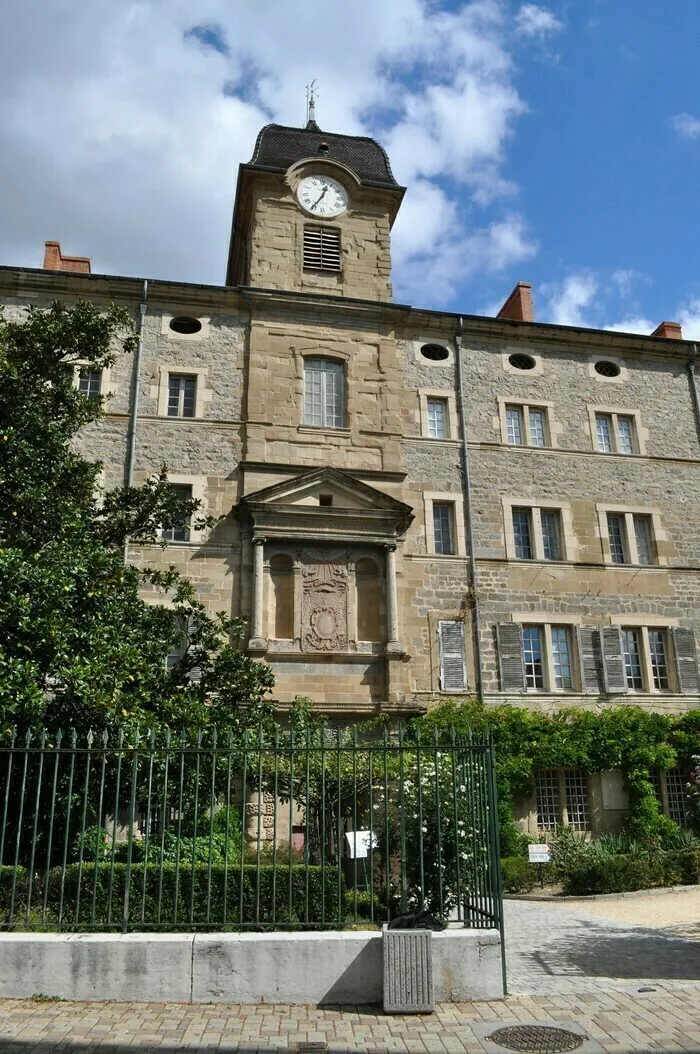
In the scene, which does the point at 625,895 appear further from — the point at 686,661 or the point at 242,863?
the point at 242,863

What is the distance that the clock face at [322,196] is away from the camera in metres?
22.4

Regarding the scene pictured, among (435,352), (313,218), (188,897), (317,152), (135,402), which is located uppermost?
(317,152)

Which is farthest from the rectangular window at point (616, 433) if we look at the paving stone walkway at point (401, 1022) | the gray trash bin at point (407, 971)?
the gray trash bin at point (407, 971)

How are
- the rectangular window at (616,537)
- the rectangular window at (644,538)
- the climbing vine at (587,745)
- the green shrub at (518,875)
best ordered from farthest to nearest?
the rectangular window at (644,538) < the rectangular window at (616,537) < the climbing vine at (587,745) < the green shrub at (518,875)

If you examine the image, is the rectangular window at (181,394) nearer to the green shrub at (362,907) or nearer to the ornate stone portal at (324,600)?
the ornate stone portal at (324,600)

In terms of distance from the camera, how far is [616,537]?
21500 mm

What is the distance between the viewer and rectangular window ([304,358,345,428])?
20.3 meters

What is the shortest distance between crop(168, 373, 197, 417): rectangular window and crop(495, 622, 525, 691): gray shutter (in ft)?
29.6

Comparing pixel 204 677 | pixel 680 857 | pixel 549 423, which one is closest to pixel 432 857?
pixel 204 677

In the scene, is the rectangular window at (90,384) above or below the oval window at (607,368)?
below

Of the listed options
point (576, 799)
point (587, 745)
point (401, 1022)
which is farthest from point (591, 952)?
point (576, 799)

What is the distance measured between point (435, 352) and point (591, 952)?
15491mm

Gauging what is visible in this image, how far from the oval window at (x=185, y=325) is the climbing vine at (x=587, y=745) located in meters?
10.9

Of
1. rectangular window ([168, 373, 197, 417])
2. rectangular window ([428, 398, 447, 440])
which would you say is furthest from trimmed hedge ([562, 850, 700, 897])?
rectangular window ([168, 373, 197, 417])
